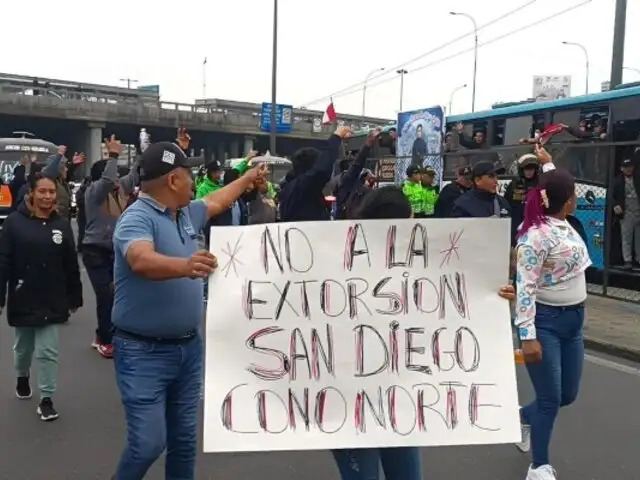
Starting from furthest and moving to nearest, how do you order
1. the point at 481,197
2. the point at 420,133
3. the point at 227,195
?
the point at 420,133 < the point at 481,197 < the point at 227,195

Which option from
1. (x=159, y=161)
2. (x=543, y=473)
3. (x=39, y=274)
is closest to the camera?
(x=159, y=161)

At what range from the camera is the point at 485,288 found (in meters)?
3.05

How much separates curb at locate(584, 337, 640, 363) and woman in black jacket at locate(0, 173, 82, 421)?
4.93m

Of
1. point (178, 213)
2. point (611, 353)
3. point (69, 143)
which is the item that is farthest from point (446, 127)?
point (69, 143)

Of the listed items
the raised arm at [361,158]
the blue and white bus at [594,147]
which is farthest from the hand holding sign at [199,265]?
the blue and white bus at [594,147]

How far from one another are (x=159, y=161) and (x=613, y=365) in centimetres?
512

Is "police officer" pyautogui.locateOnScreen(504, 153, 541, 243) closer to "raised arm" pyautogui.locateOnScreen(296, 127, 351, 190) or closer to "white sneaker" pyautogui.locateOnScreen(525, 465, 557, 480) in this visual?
"raised arm" pyautogui.locateOnScreen(296, 127, 351, 190)

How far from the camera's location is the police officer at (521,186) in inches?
328

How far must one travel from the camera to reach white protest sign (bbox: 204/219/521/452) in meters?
2.89

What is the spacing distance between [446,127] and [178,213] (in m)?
14.7

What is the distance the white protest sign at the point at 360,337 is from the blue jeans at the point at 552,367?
2.86ft

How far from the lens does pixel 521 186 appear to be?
400 inches

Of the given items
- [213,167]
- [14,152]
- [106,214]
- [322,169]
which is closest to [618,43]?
[213,167]

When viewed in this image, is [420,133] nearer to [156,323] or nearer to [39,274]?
[39,274]
